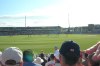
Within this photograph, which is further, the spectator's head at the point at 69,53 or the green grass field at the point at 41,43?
the green grass field at the point at 41,43

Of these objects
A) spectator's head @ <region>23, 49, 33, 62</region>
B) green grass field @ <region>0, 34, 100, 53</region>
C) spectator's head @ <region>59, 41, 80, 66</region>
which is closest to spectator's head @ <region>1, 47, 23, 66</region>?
spectator's head @ <region>59, 41, 80, 66</region>

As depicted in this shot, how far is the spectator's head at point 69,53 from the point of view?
4371mm

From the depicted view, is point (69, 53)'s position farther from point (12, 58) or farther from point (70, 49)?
point (12, 58)

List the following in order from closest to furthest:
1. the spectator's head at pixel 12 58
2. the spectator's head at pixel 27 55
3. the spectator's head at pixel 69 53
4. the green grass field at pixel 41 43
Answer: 1. the spectator's head at pixel 69 53
2. the spectator's head at pixel 12 58
3. the spectator's head at pixel 27 55
4. the green grass field at pixel 41 43

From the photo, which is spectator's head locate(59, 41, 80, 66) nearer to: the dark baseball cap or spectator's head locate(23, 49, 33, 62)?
the dark baseball cap

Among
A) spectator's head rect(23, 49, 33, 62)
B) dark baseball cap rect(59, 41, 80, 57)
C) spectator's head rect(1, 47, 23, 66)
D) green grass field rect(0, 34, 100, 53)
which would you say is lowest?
green grass field rect(0, 34, 100, 53)

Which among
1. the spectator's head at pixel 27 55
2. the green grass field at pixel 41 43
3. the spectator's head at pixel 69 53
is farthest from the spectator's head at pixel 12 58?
the green grass field at pixel 41 43

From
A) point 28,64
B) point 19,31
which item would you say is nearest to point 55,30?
point 19,31

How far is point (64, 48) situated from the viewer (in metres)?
4.44

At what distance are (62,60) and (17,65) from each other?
64 cm

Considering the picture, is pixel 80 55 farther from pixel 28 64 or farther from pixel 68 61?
pixel 28 64

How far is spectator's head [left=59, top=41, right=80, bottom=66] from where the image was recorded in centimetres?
437

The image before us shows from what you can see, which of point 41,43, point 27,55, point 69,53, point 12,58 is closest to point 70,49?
point 69,53

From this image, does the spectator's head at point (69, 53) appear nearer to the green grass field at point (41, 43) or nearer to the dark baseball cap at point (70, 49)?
the dark baseball cap at point (70, 49)
